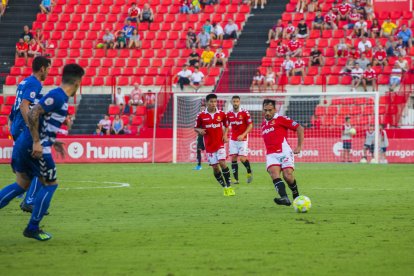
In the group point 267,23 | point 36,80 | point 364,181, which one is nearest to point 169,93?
point 267,23

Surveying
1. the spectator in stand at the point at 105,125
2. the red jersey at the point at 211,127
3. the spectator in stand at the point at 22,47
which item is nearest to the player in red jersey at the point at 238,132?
the red jersey at the point at 211,127

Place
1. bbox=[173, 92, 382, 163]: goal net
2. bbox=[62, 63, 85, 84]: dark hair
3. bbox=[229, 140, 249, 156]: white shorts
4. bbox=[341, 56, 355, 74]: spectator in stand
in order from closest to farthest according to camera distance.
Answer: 1. bbox=[62, 63, 85, 84]: dark hair
2. bbox=[229, 140, 249, 156]: white shorts
3. bbox=[173, 92, 382, 163]: goal net
4. bbox=[341, 56, 355, 74]: spectator in stand

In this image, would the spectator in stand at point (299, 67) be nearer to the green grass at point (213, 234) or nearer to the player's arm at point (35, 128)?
the green grass at point (213, 234)

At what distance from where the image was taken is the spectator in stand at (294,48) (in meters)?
41.2

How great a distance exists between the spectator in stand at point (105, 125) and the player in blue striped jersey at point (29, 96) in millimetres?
23212

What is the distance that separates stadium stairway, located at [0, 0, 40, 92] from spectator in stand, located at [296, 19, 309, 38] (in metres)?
14.7

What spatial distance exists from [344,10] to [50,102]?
33323 millimetres

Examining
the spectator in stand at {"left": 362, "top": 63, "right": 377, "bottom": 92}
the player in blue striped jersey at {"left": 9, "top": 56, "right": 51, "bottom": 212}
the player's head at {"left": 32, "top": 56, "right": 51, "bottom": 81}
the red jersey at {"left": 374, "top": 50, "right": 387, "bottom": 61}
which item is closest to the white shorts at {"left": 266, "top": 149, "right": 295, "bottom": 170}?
the player in blue striped jersey at {"left": 9, "top": 56, "right": 51, "bottom": 212}

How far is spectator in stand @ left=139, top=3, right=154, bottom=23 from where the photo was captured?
4628 centimetres

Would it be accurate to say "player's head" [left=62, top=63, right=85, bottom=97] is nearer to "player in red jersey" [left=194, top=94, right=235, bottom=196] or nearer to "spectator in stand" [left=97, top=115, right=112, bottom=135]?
"player in red jersey" [left=194, top=94, right=235, bottom=196]

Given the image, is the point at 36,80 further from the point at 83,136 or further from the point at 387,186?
the point at 83,136

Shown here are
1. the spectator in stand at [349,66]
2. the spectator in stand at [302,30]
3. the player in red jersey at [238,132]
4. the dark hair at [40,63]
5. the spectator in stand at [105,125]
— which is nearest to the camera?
the dark hair at [40,63]

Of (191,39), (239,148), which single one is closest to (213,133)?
(239,148)

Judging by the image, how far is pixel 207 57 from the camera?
139 feet
